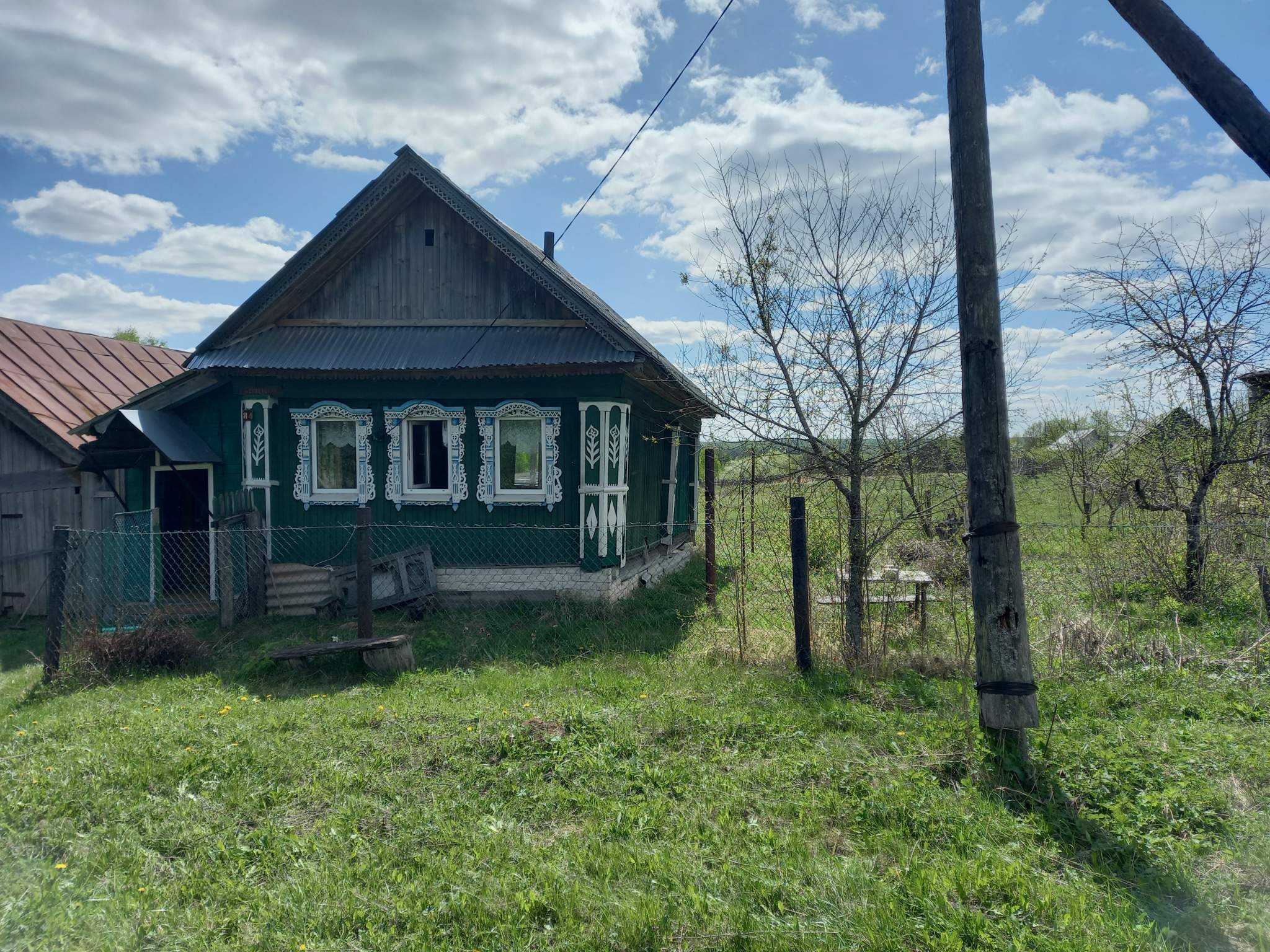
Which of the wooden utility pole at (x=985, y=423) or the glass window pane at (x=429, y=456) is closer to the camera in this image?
the wooden utility pole at (x=985, y=423)

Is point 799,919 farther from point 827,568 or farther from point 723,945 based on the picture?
point 827,568

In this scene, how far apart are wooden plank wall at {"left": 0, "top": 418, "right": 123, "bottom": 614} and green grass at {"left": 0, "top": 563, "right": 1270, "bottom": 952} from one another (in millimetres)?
7051

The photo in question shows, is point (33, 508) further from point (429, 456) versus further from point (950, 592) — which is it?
Answer: point (950, 592)

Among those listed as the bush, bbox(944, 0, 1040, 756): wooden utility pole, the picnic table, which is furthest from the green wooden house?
bbox(944, 0, 1040, 756): wooden utility pole

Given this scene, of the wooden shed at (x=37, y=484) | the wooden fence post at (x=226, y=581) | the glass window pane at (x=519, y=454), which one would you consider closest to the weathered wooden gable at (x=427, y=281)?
the glass window pane at (x=519, y=454)

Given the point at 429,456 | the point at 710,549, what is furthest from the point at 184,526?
the point at 710,549

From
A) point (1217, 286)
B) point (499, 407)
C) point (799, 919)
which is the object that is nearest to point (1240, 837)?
point (799, 919)

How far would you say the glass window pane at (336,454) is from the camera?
1121cm

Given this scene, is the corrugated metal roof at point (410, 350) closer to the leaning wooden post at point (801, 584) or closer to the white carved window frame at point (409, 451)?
the white carved window frame at point (409, 451)

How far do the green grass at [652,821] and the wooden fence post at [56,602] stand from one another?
4.18 feet

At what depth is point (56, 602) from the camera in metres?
7.45

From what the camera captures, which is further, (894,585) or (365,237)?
(365,237)

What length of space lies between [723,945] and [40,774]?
4.42 m

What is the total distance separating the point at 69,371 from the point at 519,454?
9101mm
